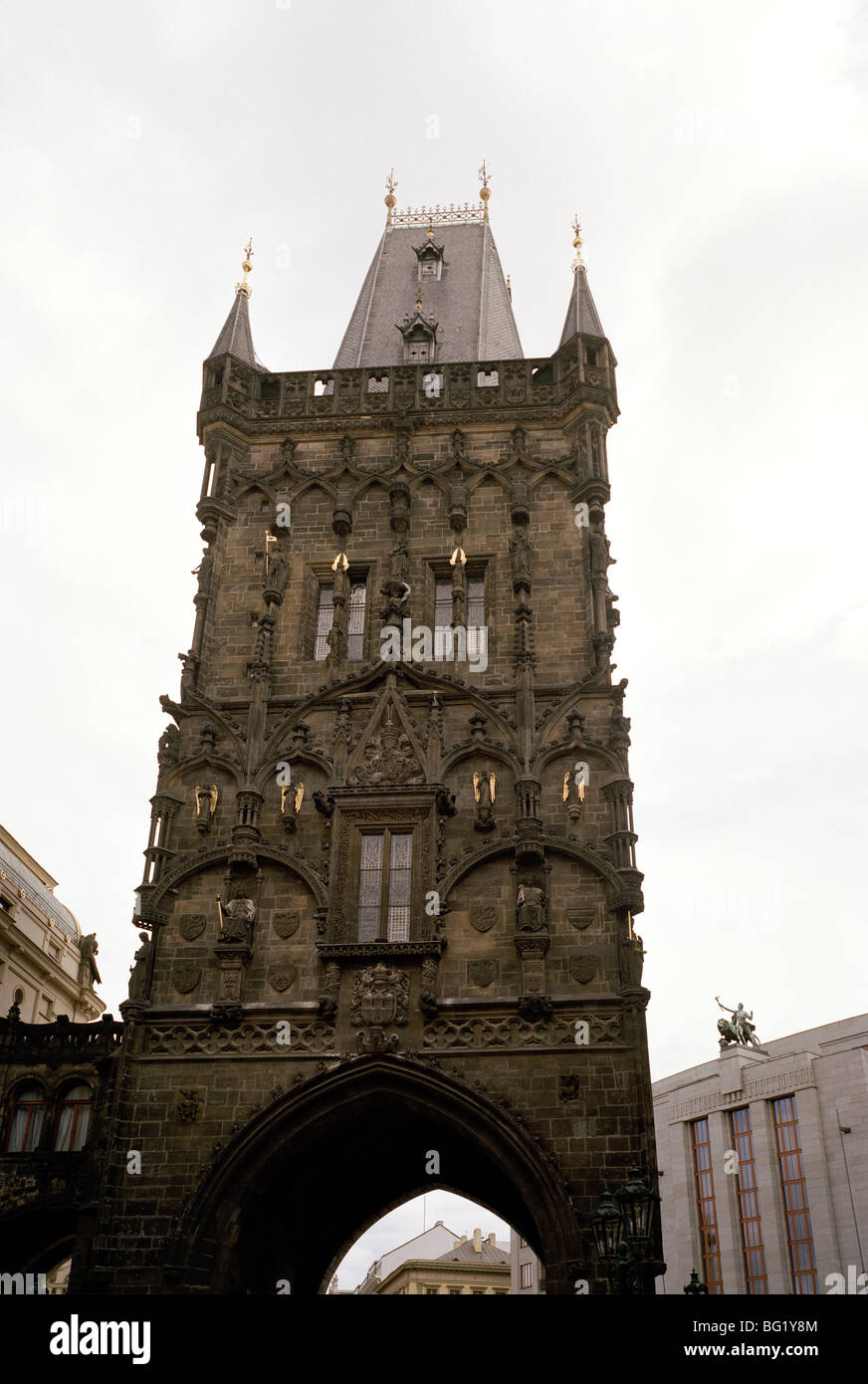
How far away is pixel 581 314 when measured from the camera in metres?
32.2

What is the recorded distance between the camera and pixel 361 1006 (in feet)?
75.3

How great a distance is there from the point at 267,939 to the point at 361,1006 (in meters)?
2.38

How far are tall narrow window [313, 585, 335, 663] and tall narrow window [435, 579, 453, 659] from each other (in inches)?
91.9

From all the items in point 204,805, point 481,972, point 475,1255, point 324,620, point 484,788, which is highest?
point 324,620

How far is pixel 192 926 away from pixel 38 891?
22.6 meters

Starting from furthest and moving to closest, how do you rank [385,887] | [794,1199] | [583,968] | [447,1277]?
[447,1277] < [794,1199] < [385,887] < [583,968]

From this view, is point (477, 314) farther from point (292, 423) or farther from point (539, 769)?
point (539, 769)

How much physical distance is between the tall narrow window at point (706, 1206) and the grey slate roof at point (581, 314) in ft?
107

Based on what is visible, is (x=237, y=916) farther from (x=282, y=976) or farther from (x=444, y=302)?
(x=444, y=302)

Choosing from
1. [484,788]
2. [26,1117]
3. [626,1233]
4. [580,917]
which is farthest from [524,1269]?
[626,1233]

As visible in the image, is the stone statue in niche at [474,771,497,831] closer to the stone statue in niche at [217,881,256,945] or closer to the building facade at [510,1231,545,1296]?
the stone statue in niche at [217,881,256,945]

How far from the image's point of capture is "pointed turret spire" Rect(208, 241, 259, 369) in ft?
107

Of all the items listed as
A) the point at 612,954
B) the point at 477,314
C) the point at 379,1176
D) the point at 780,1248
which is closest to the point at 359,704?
the point at 612,954

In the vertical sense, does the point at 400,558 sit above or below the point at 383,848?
above
